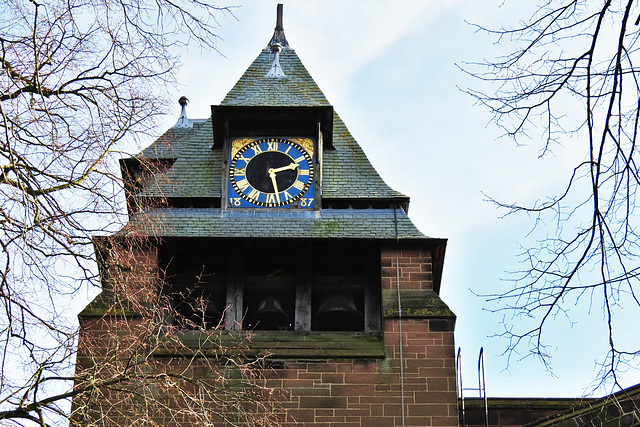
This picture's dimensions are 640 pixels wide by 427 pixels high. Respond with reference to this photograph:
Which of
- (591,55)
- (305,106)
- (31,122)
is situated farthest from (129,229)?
(305,106)

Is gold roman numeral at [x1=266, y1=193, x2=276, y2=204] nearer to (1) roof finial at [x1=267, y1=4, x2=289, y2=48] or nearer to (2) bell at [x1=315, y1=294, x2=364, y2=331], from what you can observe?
(2) bell at [x1=315, y1=294, x2=364, y2=331]

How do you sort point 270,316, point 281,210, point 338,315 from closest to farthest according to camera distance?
point 270,316 < point 338,315 < point 281,210

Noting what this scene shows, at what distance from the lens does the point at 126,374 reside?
1097 cm

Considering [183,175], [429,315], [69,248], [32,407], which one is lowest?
[32,407]

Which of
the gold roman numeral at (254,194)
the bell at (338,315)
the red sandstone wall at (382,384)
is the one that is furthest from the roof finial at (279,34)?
the red sandstone wall at (382,384)

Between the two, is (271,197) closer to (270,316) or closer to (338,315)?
(270,316)

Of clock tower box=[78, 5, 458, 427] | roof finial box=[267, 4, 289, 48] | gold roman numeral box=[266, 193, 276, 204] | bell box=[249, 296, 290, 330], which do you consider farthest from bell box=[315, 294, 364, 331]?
roof finial box=[267, 4, 289, 48]

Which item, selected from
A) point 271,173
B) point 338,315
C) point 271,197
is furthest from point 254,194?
point 338,315

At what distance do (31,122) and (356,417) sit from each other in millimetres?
8196

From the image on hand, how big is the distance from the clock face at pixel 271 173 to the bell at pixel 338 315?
6.13 ft

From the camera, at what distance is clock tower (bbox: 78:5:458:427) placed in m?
17.2

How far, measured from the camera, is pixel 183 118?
24.1 metres

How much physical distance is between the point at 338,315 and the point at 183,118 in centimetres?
679

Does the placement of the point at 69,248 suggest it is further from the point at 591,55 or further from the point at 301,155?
the point at 301,155
